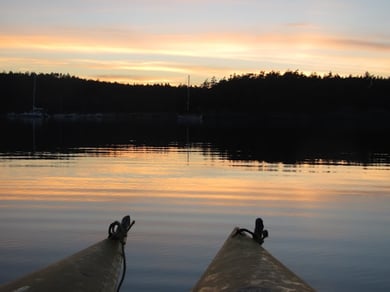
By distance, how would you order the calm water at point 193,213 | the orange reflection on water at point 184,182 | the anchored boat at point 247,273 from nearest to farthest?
the anchored boat at point 247,273
the calm water at point 193,213
the orange reflection on water at point 184,182

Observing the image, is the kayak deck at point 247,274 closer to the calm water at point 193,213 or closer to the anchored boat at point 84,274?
the calm water at point 193,213

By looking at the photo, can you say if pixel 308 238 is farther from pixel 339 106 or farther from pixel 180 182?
pixel 339 106

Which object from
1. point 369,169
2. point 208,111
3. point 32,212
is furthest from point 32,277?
point 208,111

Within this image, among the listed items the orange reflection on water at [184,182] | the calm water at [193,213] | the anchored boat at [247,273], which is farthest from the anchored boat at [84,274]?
the orange reflection on water at [184,182]

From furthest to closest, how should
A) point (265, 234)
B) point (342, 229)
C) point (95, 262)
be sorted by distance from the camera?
point (342, 229), point (265, 234), point (95, 262)

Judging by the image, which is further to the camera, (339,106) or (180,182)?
(339,106)

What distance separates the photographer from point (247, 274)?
753cm

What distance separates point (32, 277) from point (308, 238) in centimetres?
719

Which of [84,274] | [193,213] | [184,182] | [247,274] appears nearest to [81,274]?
[84,274]

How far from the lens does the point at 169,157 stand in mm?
33562

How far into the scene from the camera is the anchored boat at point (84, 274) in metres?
6.98

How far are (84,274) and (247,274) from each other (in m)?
2.23

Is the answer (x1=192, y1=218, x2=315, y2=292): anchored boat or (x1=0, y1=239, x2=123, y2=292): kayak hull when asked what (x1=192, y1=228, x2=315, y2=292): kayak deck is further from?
(x1=0, y1=239, x2=123, y2=292): kayak hull

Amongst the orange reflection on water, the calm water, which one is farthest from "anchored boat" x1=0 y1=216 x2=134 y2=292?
the orange reflection on water
